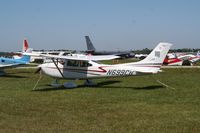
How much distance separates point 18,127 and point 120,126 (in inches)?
93.7

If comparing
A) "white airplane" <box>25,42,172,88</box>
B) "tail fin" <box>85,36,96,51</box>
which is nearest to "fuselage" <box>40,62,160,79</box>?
"white airplane" <box>25,42,172,88</box>

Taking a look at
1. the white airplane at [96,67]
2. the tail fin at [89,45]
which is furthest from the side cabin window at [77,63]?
the tail fin at [89,45]

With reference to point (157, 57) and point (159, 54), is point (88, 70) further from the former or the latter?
point (159, 54)

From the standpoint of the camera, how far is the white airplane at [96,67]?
15.5 metres

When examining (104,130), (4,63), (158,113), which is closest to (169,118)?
(158,113)

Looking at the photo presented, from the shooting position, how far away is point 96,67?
16875 millimetres

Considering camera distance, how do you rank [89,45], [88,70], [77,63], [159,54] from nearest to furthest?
[159,54]
[88,70]
[77,63]
[89,45]

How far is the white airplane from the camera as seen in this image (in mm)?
15523

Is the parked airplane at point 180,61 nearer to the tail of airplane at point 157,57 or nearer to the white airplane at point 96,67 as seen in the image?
the white airplane at point 96,67

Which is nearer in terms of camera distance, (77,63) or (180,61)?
(77,63)

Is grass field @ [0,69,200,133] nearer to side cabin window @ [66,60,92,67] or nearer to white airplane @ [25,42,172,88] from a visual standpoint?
white airplane @ [25,42,172,88]

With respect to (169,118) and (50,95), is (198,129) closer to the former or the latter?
(169,118)

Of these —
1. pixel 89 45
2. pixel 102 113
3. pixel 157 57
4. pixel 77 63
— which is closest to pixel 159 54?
pixel 157 57

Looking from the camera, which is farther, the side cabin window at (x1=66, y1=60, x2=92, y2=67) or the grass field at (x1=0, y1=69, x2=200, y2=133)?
the side cabin window at (x1=66, y1=60, x2=92, y2=67)
